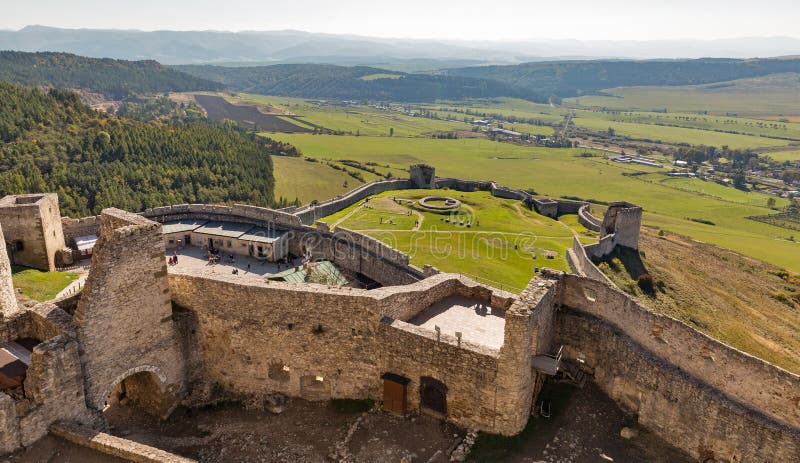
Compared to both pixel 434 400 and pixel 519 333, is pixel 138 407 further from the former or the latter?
pixel 519 333

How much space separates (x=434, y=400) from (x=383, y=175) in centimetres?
11304

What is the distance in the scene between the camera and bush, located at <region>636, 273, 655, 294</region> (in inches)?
2202

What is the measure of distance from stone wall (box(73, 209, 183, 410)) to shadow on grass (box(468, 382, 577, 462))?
13576 millimetres

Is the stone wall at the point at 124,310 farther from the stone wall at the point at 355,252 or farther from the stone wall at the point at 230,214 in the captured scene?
the stone wall at the point at 230,214

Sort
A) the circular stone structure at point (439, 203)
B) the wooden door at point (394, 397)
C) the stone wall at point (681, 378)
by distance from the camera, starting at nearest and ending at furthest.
→ 1. the stone wall at point (681, 378)
2. the wooden door at point (394, 397)
3. the circular stone structure at point (439, 203)

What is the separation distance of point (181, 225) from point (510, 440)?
1238 inches

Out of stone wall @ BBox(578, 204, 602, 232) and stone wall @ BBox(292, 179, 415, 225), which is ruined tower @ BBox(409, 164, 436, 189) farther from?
stone wall @ BBox(578, 204, 602, 232)

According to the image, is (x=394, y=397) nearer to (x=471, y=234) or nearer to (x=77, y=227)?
(x=77, y=227)

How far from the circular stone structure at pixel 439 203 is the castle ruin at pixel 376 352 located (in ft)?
143

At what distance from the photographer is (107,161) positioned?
81.4 metres

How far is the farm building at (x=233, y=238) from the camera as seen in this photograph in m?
38.2

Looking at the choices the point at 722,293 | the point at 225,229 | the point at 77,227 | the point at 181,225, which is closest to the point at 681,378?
the point at 225,229

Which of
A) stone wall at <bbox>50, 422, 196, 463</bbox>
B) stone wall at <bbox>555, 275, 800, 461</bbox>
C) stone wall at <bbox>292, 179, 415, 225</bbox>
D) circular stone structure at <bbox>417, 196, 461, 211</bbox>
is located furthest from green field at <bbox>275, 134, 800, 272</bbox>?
stone wall at <bbox>50, 422, 196, 463</bbox>

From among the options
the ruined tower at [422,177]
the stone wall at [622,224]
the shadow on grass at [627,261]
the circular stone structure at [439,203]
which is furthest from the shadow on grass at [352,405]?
the ruined tower at [422,177]
